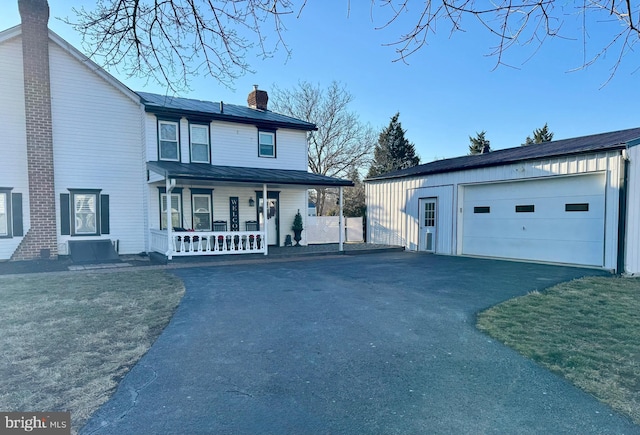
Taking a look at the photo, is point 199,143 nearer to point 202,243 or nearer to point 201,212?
point 201,212

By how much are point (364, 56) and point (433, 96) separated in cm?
644

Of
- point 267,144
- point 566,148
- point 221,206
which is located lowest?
point 221,206

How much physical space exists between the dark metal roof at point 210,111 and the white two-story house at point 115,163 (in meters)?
0.06

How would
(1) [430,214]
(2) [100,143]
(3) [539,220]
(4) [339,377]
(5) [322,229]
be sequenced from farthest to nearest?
(5) [322,229]
(1) [430,214]
(2) [100,143]
(3) [539,220]
(4) [339,377]

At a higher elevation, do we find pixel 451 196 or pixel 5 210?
pixel 451 196

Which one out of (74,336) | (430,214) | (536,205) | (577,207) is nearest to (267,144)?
(430,214)

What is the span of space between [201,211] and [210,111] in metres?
4.15

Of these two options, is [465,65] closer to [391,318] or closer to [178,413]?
[391,318]

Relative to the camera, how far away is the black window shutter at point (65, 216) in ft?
40.0

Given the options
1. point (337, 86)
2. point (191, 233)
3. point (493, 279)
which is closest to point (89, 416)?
point (493, 279)

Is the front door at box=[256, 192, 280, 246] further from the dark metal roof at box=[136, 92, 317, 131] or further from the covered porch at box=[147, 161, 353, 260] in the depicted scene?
the dark metal roof at box=[136, 92, 317, 131]

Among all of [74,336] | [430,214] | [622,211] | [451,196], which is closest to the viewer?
[74,336]

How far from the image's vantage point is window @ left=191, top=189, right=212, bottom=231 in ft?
46.1

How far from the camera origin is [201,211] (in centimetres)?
1420
